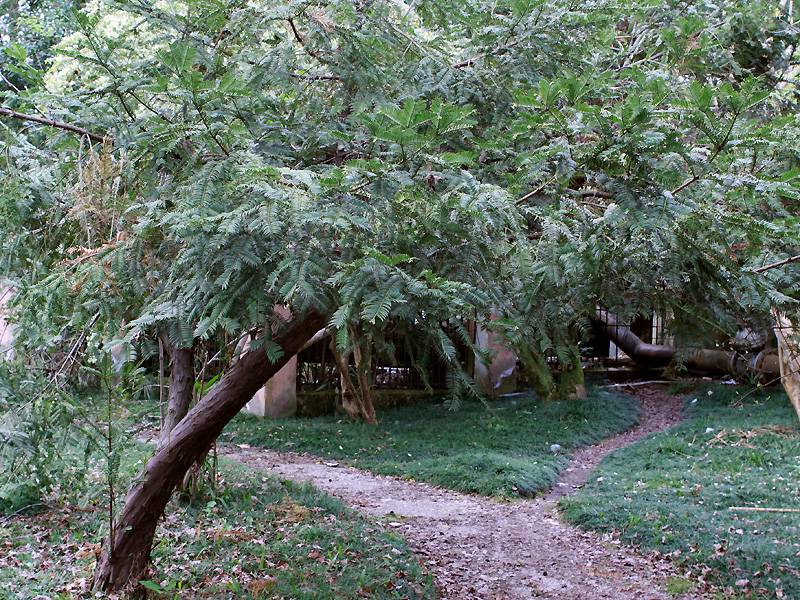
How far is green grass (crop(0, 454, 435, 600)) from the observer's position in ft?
14.5

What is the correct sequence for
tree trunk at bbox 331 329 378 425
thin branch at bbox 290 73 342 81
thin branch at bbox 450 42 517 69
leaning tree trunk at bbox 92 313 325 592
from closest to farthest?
thin branch at bbox 290 73 342 81
thin branch at bbox 450 42 517 69
leaning tree trunk at bbox 92 313 325 592
tree trunk at bbox 331 329 378 425

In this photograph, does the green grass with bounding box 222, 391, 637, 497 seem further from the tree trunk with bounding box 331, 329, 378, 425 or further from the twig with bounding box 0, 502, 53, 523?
the twig with bounding box 0, 502, 53, 523

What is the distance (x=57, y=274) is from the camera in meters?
3.33

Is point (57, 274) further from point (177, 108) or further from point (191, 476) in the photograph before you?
point (191, 476)

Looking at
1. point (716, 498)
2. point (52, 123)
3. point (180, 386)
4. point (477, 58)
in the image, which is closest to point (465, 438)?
point (716, 498)

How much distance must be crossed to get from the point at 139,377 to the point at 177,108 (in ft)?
4.82

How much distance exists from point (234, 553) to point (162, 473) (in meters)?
1.27

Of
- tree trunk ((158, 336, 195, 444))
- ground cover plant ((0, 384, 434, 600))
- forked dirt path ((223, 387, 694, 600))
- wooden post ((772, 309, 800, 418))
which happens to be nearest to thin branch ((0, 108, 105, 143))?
ground cover plant ((0, 384, 434, 600))

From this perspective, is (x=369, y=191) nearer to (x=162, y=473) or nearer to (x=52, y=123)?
(x=52, y=123)

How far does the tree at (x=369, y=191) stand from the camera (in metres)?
2.57

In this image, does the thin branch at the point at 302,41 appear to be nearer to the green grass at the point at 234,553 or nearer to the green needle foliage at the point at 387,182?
the green needle foliage at the point at 387,182

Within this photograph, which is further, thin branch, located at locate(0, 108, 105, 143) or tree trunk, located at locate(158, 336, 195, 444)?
tree trunk, located at locate(158, 336, 195, 444)

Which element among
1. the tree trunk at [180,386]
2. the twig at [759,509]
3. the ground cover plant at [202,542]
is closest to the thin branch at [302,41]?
the ground cover plant at [202,542]

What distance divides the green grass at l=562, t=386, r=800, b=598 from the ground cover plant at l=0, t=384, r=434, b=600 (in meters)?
2.18
